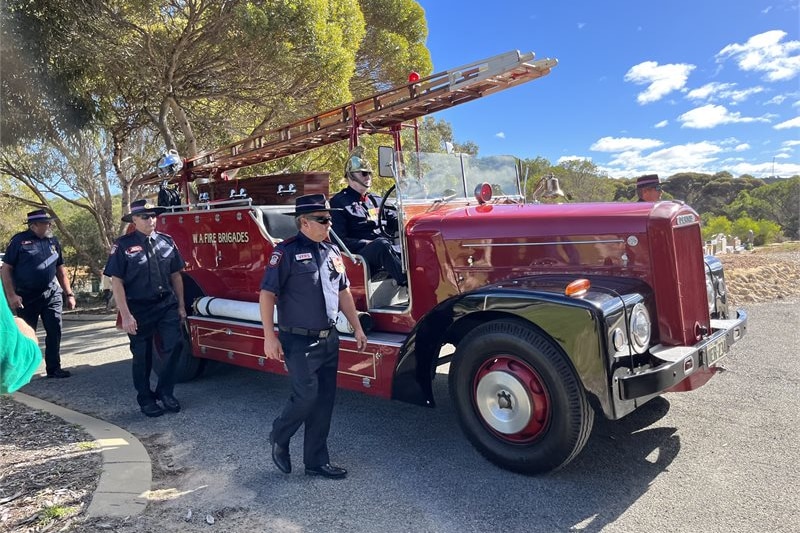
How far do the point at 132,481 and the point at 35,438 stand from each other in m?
1.35

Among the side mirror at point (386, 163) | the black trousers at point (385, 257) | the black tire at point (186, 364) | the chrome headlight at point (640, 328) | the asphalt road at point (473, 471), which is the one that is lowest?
the asphalt road at point (473, 471)

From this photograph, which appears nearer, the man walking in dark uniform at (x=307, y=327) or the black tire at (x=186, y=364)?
the man walking in dark uniform at (x=307, y=327)

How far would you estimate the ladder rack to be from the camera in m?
4.30

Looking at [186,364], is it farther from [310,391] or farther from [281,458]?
[310,391]

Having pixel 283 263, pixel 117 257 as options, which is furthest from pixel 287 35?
pixel 283 263

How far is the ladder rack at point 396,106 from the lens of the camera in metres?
4.30

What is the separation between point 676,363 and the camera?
10.2 ft

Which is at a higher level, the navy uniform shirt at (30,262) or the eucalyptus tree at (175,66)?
the eucalyptus tree at (175,66)

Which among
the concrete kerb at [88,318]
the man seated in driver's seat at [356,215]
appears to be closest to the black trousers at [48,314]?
the man seated in driver's seat at [356,215]

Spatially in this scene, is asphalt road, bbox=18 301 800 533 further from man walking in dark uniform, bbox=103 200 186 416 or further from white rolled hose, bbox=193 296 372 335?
white rolled hose, bbox=193 296 372 335

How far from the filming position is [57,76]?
399 inches

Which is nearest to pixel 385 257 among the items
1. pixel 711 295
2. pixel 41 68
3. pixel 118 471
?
pixel 118 471

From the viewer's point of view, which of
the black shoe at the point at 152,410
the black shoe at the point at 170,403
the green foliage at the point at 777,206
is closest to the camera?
the black shoe at the point at 152,410

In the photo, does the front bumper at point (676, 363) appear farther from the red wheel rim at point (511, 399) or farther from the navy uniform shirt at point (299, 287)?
the navy uniform shirt at point (299, 287)
